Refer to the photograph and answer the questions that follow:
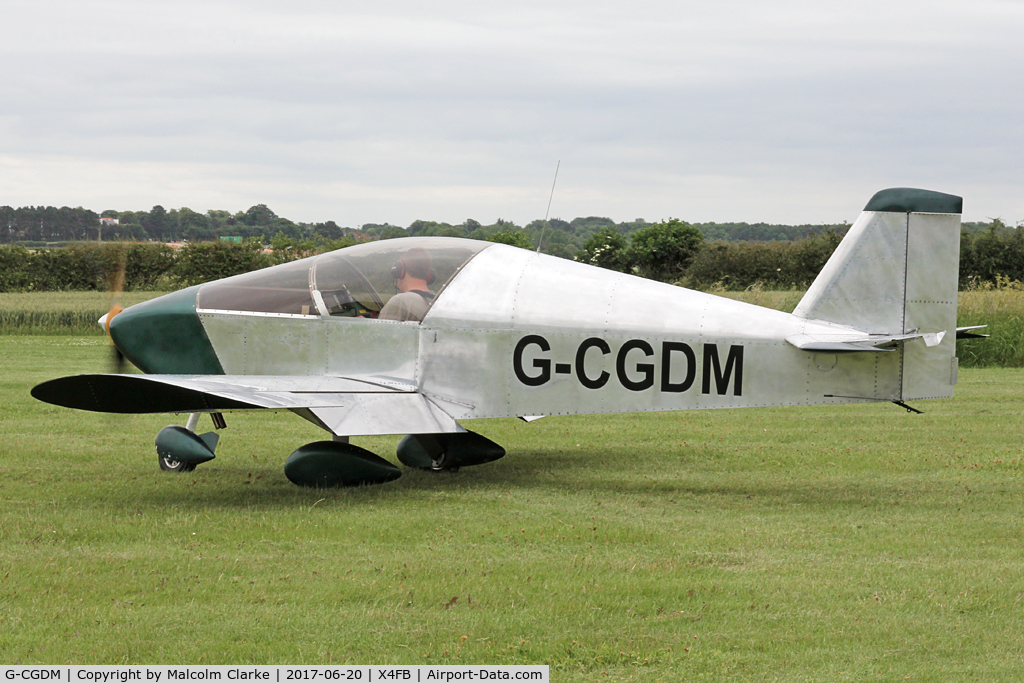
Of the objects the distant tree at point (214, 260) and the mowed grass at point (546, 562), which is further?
the distant tree at point (214, 260)

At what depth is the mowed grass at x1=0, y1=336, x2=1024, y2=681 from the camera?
491 centimetres

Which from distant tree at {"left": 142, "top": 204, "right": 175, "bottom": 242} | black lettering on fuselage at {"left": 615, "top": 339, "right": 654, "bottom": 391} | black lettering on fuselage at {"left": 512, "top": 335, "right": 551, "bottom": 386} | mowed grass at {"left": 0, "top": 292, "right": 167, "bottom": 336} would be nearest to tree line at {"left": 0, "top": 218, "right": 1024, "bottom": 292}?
mowed grass at {"left": 0, "top": 292, "right": 167, "bottom": 336}

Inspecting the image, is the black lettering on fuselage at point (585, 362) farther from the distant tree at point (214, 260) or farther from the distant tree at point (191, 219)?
the distant tree at point (191, 219)

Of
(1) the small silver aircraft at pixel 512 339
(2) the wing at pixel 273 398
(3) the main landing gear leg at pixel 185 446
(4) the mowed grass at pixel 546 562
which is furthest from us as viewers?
(3) the main landing gear leg at pixel 185 446

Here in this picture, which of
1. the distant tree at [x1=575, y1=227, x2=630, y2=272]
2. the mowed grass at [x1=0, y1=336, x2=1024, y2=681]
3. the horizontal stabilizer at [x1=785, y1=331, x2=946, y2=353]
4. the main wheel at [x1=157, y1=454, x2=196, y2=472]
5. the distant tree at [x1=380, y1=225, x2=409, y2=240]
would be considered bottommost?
the main wheel at [x1=157, y1=454, x2=196, y2=472]

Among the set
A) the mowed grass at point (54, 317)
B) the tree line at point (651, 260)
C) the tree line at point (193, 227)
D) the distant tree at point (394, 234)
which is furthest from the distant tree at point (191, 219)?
the distant tree at point (394, 234)

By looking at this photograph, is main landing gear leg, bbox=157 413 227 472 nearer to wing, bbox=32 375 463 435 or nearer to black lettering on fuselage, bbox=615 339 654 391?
wing, bbox=32 375 463 435

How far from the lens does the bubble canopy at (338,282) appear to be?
31.3ft

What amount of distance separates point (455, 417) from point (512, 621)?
4072 mm

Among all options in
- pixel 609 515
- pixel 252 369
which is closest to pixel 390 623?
pixel 609 515

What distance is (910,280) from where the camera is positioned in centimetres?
877

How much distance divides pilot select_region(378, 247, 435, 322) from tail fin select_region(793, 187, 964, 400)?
365cm

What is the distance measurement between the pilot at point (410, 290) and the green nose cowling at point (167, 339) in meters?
1.77

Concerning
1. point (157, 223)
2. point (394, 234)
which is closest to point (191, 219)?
point (157, 223)
